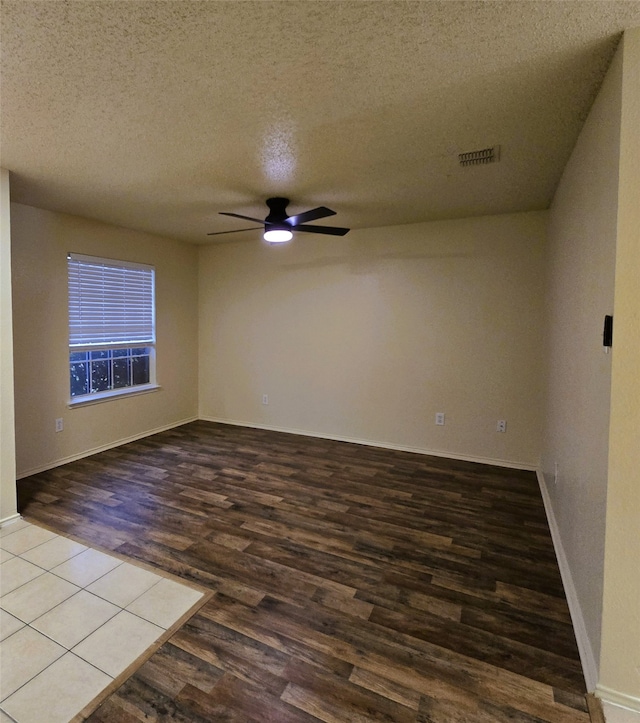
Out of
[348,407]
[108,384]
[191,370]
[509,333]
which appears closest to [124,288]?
[108,384]

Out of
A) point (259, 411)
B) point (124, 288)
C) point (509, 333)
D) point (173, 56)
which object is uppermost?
point (173, 56)

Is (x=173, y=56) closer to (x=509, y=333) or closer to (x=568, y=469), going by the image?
(x=568, y=469)

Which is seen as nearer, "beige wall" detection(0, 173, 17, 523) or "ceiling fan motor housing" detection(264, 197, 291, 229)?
"beige wall" detection(0, 173, 17, 523)

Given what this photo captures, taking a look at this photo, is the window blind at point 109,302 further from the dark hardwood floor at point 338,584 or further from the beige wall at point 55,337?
the dark hardwood floor at point 338,584

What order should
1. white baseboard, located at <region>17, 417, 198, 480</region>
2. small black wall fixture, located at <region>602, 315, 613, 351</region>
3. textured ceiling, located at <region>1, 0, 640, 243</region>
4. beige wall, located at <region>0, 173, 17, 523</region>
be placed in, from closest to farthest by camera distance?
textured ceiling, located at <region>1, 0, 640, 243</region>
small black wall fixture, located at <region>602, 315, 613, 351</region>
beige wall, located at <region>0, 173, 17, 523</region>
white baseboard, located at <region>17, 417, 198, 480</region>

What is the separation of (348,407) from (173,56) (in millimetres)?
3634

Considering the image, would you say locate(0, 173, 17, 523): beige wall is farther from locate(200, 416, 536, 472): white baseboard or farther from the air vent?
the air vent

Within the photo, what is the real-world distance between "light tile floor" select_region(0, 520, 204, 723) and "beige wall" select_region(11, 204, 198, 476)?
1.37 meters

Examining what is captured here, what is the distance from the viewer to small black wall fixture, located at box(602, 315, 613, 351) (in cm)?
143

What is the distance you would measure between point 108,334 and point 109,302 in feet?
1.15

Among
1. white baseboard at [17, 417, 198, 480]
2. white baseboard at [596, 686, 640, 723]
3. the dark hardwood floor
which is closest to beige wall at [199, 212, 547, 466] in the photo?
the dark hardwood floor

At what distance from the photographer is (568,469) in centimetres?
220

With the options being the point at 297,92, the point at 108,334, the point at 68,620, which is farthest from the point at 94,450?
the point at 297,92

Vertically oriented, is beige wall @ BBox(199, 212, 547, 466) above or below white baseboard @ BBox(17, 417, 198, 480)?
above
